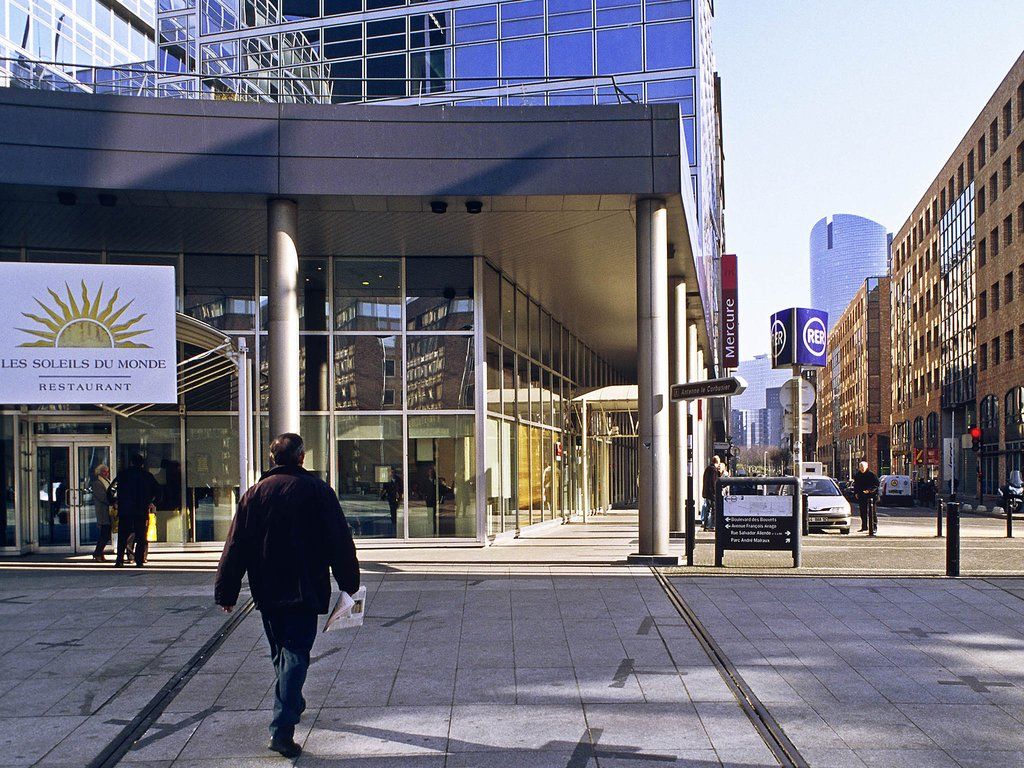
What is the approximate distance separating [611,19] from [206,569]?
22.0 m

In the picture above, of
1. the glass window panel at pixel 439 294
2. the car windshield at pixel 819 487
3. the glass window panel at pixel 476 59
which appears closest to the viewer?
the glass window panel at pixel 439 294

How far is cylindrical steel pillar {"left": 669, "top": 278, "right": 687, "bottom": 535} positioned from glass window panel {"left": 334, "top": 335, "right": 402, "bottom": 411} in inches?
218

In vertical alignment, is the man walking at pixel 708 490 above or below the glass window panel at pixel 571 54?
below

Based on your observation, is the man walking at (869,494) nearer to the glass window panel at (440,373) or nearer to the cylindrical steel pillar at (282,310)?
the glass window panel at (440,373)

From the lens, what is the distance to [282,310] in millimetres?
15039

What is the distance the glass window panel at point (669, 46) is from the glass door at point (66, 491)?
19794mm

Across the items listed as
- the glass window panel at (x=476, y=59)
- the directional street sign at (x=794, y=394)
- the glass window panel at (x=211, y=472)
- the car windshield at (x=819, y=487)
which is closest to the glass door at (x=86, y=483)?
the glass window panel at (x=211, y=472)

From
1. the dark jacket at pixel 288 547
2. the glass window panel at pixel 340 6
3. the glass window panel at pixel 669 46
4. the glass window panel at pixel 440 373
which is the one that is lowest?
the dark jacket at pixel 288 547

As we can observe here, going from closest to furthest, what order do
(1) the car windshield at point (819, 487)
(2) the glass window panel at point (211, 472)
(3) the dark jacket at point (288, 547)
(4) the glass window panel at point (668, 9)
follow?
(3) the dark jacket at point (288, 547)
(2) the glass window panel at point (211, 472)
(1) the car windshield at point (819, 487)
(4) the glass window panel at point (668, 9)

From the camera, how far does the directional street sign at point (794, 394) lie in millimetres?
16797

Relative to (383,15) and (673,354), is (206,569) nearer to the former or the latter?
(673,354)

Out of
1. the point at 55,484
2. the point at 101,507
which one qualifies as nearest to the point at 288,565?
the point at 101,507

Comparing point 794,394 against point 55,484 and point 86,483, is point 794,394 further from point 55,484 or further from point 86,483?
point 55,484

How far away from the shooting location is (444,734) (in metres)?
6.60
